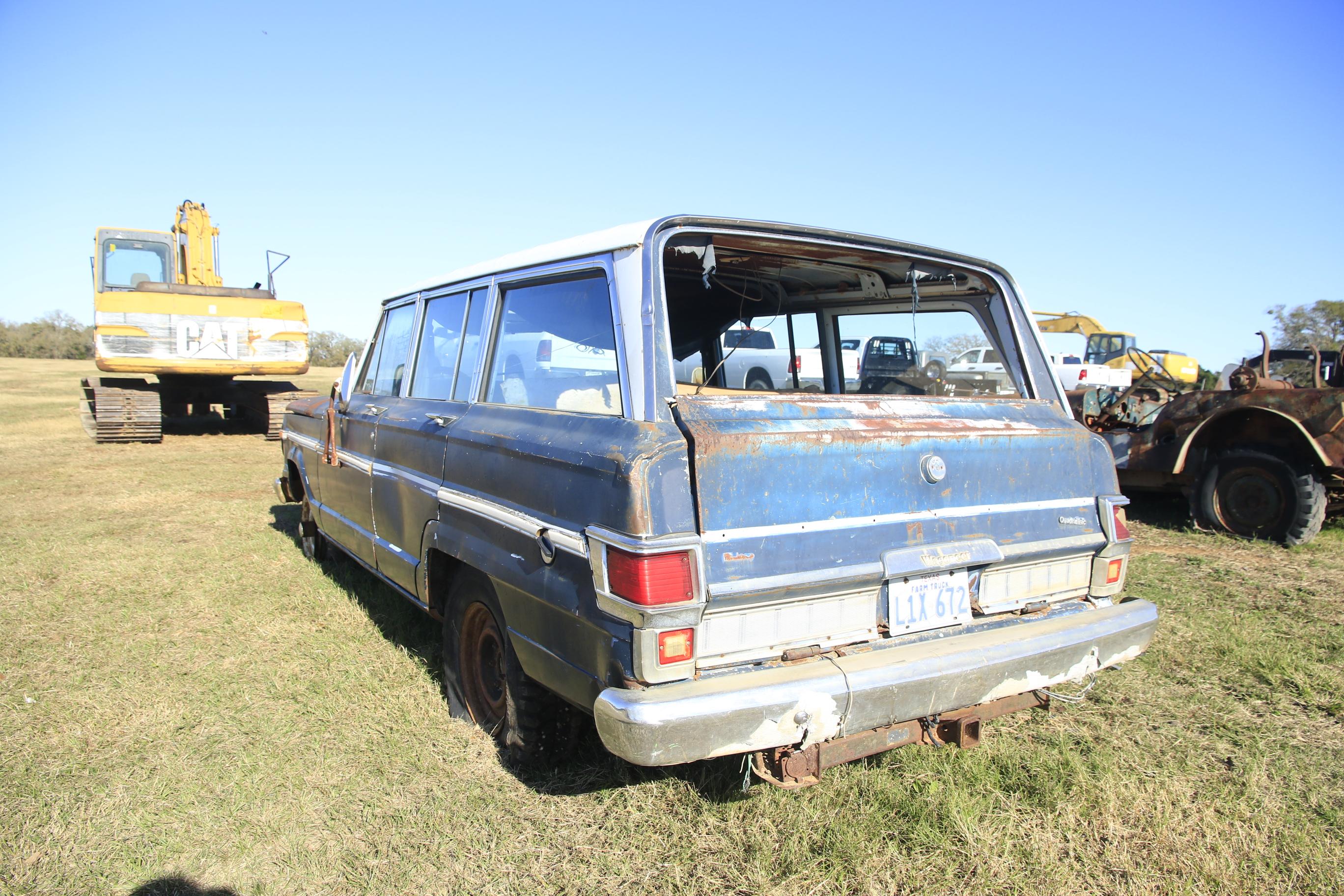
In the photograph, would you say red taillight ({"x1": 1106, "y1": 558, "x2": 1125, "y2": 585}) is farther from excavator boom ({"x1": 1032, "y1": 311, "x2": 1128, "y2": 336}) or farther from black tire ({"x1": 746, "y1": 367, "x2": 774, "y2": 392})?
excavator boom ({"x1": 1032, "y1": 311, "x2": 1128, "y2": 336})

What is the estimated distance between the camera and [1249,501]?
21.8ft

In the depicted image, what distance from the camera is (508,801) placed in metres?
2.86

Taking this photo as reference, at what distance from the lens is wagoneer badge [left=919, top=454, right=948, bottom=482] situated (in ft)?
8.72

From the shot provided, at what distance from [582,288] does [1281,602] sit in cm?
487

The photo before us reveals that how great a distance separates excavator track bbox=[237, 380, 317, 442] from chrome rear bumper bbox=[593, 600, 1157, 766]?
1360cm

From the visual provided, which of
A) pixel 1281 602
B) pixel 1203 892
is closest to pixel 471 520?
pixel 1203 892

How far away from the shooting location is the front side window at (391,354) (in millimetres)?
4266

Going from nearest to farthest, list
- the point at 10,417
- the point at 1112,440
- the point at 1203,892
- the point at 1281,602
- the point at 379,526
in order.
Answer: the point at 1203,892
the point at 379,526
the point at 1281,602
the point at 1112,440
the point at 10,417

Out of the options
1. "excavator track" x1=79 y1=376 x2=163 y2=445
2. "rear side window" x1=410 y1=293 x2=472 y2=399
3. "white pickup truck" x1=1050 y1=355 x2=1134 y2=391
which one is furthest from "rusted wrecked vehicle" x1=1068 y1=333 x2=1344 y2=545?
"excavator track" x1=79 y1=376 x2=163 y2=445

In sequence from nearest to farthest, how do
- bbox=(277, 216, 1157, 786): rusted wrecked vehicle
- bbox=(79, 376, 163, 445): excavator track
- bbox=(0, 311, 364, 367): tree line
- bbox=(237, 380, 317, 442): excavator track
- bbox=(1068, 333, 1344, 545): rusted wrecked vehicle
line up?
bbox=(277, 216, 1157, 786): rusted wrecked vehicle, bbox=(1068, 333, 1344, 545): rusted wrecked vehicle, bbox=(79, 376, 163, 445): excavator track, bbox=(237, 380, 317, 442): excavator track, bbox=(0, 311, 364, 367): tree line

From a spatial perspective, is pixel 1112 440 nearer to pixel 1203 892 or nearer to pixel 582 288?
pixel 1203 892

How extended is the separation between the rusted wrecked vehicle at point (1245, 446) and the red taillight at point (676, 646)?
20.3 ft

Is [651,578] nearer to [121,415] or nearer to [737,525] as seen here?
[737,525]

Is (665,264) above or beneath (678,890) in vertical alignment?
above
